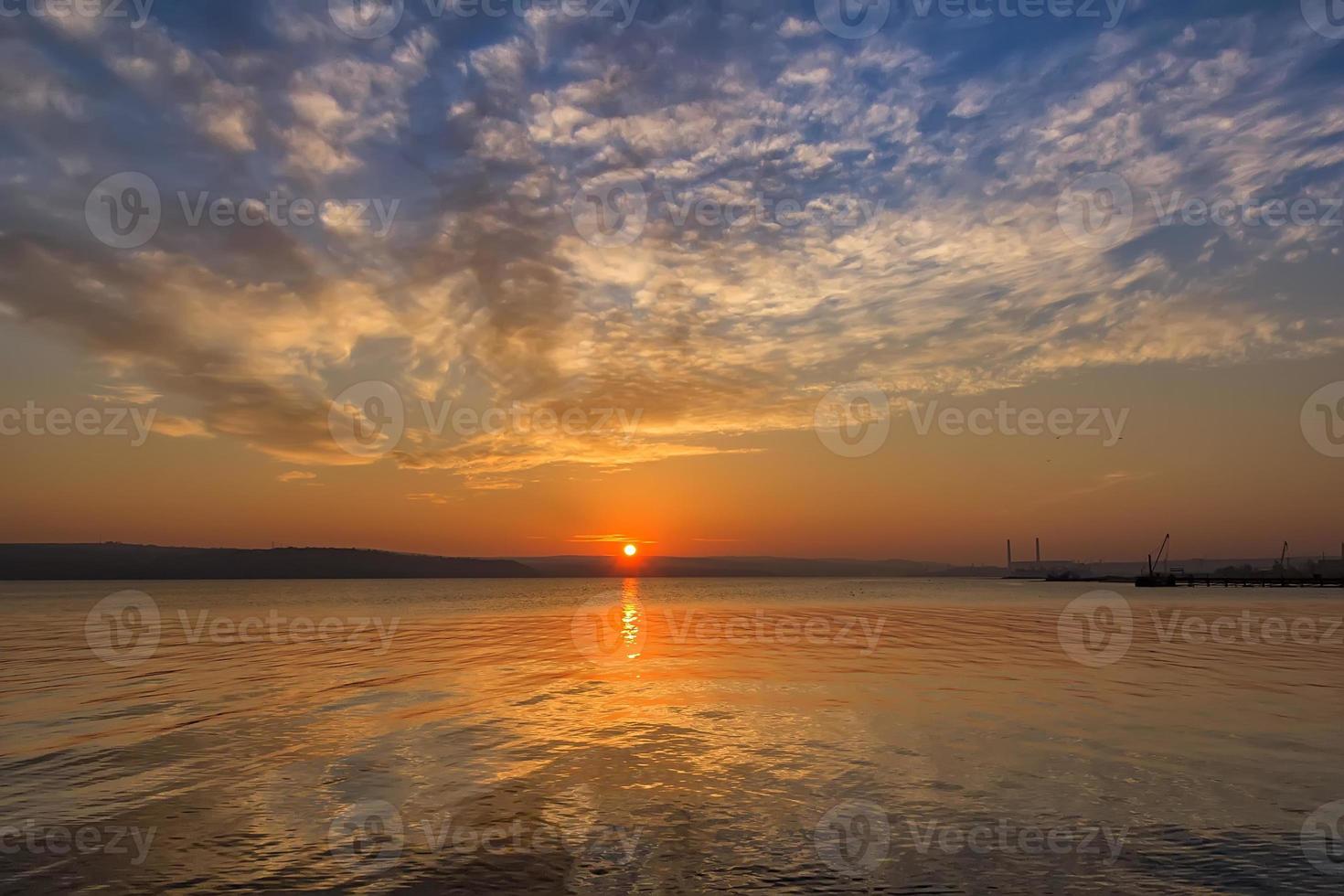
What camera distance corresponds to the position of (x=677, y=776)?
58.0 feet

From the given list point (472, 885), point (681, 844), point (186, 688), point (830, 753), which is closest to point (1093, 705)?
point (830, 753)

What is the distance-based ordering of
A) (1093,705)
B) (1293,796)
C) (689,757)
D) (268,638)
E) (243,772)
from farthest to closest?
(268,638) < (1093,705) < (689,757) < (243,772) < (1293,796)

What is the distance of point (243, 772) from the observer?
706 inches

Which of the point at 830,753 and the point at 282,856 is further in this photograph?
the point at 830,753

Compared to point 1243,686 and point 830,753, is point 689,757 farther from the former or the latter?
point 1243,686

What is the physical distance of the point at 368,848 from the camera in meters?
13.0

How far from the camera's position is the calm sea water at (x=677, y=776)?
39.4 ft

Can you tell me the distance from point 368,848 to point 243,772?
23.0 feet

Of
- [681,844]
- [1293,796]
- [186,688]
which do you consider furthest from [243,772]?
[1293,796]

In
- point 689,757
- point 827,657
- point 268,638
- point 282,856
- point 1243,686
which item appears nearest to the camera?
point 282,856

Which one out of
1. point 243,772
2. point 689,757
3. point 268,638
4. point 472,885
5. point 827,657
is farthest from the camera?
point 268,638

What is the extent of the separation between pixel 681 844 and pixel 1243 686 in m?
29.0

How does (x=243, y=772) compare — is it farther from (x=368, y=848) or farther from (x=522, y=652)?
(x=522, y=652)

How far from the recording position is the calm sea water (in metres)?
12.0
